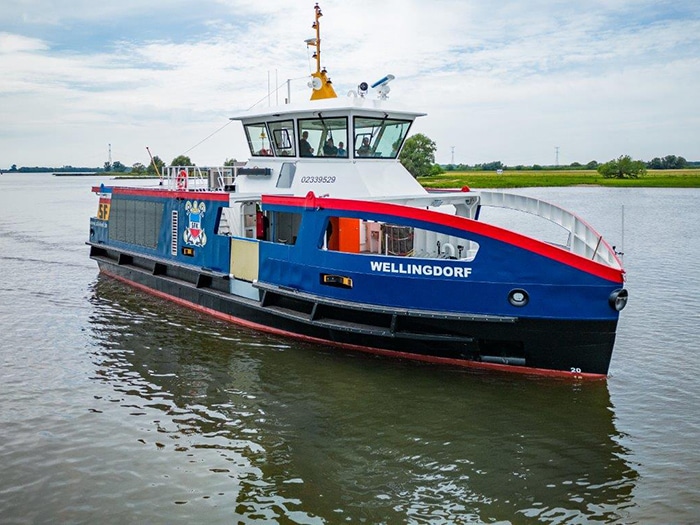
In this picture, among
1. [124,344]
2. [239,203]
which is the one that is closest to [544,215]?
[239,203]

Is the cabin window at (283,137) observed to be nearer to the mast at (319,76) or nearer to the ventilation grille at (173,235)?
the mast at (319,76)

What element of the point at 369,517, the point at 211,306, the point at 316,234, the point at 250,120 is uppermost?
the point at 250,120

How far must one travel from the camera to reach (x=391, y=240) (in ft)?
40.2

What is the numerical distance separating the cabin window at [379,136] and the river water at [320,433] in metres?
4.16

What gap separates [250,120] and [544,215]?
6646 mm

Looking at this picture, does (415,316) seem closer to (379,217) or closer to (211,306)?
(379,217)

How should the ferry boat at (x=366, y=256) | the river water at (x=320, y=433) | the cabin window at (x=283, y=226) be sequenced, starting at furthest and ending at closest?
the cabin window at (x=283, y=226)
the ferry boat at (x=366, y=256)
the river water at (x=320, y=433)

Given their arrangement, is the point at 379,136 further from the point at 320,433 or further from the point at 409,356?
the point at 320,433

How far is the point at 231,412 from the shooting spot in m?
9.29

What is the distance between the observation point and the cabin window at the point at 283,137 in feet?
43.8

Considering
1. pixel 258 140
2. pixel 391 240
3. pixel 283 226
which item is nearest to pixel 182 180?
pixel 258 140

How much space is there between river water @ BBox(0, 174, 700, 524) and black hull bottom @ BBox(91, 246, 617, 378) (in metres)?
0.27

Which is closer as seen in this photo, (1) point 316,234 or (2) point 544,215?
(1) point 316,234

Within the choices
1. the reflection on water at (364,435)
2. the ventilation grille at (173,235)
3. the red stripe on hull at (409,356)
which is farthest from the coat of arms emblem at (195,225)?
the reflection on water at (364,435)
